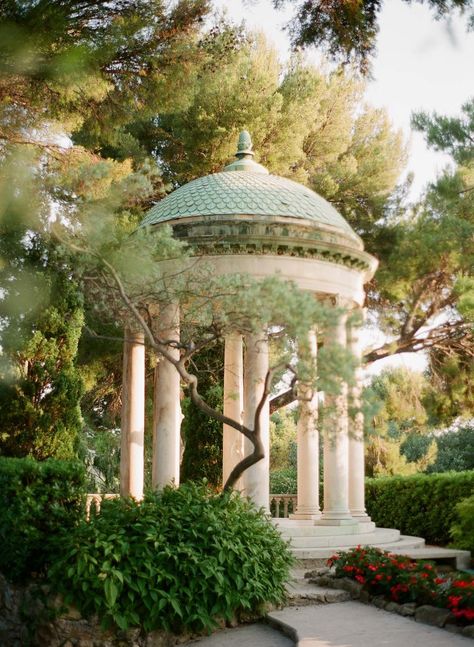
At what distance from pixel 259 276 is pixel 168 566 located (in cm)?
861

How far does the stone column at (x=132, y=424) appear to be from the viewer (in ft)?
69.3

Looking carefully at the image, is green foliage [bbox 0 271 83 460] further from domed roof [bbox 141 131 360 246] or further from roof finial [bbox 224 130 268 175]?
roof finial [bbox 224 130 268 175]

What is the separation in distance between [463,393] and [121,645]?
19.3 m

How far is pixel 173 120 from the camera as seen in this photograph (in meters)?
30.2

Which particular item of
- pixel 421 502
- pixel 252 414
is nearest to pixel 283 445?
pixel 421 502

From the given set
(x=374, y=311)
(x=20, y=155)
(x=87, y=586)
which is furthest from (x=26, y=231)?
(x=374, y=311)

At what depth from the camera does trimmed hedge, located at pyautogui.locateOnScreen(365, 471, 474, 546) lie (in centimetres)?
2456

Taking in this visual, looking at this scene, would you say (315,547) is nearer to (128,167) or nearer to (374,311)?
(128,167)

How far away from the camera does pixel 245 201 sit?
20.2m

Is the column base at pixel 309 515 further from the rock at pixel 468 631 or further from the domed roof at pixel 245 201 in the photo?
the rock at pixel 468 631

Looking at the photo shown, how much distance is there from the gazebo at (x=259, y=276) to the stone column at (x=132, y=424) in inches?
1.1

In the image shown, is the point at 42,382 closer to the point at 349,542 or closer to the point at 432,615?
the point at 349,542

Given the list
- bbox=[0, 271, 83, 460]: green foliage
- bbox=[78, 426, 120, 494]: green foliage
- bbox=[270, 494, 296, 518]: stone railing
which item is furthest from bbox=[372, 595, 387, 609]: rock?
bbox=[78, 426, 120, 494]: green foliage

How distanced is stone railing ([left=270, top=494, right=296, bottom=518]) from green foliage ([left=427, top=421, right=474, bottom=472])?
19688 mm
